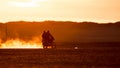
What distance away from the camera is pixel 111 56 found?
128 ft

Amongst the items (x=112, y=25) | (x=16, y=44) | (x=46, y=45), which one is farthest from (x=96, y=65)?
(x=112, y=25)

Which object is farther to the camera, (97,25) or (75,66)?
(97,25)

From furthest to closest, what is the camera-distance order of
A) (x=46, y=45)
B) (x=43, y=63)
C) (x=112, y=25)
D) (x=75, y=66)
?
(x=112, y=25), (x=46, y=45), (x=43, y=63), (x=75, y=66)

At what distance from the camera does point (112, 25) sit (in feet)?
604

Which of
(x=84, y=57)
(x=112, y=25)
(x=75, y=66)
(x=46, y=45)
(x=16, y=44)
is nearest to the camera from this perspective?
(x=75, y=66)

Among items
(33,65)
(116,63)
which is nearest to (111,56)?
(116,63)

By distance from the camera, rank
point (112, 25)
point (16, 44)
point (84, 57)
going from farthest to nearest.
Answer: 1. point (112, 25)
2. point (16, 44)
3. point (84, 57)

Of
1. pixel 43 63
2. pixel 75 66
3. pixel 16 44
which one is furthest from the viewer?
pixel 16 44

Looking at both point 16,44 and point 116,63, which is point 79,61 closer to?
point 116,63

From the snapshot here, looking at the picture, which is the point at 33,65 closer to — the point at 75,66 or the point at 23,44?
the point at 75,66

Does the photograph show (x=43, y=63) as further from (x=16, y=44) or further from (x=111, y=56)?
(x=16, y=44)

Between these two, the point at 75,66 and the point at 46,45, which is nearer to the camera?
the point at 75,66

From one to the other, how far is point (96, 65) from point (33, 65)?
358 centimetres

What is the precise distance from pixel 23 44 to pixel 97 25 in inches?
4905
